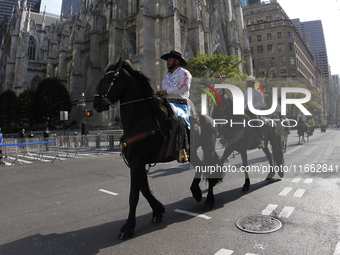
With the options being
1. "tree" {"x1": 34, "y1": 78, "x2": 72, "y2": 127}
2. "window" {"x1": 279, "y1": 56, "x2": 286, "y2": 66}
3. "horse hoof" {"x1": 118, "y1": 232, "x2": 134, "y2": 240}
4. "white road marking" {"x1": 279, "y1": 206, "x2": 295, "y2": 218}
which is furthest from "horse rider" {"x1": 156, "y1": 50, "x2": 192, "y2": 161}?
"window" {"x1": 279, "y1": 56, "x2": 286, "y2": 66}

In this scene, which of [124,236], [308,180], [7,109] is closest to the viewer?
[124,236]

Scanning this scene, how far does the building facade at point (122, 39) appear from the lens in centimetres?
2692

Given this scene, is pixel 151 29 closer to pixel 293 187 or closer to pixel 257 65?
pixel 293 187

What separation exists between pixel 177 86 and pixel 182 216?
2170 millimetres

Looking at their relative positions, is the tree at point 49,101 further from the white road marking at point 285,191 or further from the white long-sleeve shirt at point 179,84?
the white road marking at point 285,191

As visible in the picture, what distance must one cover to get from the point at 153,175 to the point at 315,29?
107777 mm

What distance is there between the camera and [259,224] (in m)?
3.23

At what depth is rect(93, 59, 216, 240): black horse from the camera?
10.3 ft

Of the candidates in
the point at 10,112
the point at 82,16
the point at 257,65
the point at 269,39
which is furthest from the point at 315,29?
the point at 10,112

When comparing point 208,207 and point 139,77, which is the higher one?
point 139,77

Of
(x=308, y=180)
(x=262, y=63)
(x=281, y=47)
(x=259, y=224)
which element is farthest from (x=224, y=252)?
(x=281, y=47)

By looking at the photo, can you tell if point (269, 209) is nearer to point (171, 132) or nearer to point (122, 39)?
point (171, 132)

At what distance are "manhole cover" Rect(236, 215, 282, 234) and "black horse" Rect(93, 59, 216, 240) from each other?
49.5 inches

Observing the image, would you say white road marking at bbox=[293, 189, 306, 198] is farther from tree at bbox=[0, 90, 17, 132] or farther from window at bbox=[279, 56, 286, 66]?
window at bbox=[279, 56, 286, 66]
